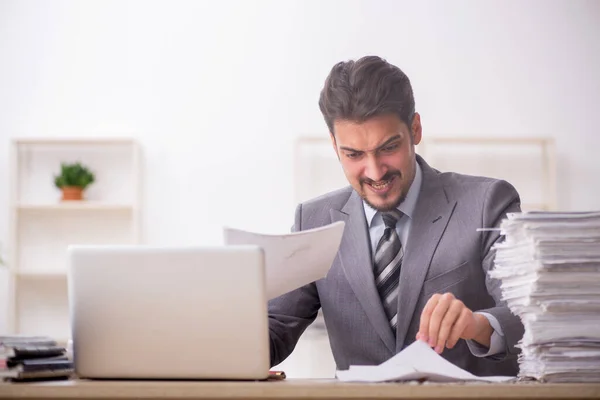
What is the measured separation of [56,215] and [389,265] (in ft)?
11.0

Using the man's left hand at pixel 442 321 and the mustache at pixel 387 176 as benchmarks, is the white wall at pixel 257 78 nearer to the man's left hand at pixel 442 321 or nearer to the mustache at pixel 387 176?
the mustache at pixel 387 176

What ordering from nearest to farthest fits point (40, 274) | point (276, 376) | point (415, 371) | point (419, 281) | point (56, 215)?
point (415, 371)
point (276, 376)
point (419, 281)
point (40, 274)
point (56, 215)

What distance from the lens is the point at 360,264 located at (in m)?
1.96

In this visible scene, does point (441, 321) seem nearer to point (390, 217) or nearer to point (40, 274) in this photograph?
point (390, 217)

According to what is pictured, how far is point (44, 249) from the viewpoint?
4820 millimetres

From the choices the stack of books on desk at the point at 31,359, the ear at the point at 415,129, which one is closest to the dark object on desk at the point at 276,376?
the stack of books on desk at the point at 31,359

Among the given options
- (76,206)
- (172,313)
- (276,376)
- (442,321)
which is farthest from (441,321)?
(76,206)

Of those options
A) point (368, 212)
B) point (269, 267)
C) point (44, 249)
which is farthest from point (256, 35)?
point (269, 267)

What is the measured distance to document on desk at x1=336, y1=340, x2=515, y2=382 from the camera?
1.17 metres

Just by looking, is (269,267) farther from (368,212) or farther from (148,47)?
(148,47)

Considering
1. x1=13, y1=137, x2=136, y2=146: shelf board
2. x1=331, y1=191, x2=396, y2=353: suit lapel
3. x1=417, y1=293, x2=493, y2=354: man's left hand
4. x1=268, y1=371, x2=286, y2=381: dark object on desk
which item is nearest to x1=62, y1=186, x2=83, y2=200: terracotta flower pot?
x1=13, y1=137, x2=136, y2=146: shelf board

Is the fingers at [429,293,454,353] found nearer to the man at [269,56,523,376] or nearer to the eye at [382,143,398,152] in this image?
the man at [269,56,523,376]

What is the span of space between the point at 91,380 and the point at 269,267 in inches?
13.5

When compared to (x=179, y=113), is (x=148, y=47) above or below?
above
